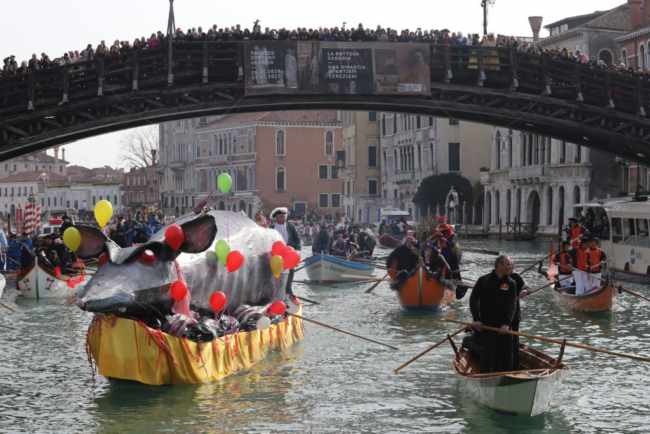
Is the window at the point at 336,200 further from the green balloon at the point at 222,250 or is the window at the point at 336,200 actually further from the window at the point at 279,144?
the green balloon at the point at 222,250

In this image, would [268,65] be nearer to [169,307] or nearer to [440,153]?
[169,307]

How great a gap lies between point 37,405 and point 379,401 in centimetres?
405

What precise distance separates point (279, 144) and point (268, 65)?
68596 mm

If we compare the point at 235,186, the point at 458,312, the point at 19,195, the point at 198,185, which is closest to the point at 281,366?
the point at 458,312

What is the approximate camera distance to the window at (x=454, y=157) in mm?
76125

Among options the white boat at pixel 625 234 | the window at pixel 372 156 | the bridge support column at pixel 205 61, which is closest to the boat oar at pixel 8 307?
the bridge support column at pixel 205 61

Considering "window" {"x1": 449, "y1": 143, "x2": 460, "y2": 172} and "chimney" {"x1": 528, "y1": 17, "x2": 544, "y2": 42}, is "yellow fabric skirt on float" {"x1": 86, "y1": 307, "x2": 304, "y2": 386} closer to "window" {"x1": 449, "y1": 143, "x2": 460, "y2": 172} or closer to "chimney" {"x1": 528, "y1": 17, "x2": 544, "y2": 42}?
"chimney" {"x1": 528, "y1": 17, "x2": 544, "y2": 42}

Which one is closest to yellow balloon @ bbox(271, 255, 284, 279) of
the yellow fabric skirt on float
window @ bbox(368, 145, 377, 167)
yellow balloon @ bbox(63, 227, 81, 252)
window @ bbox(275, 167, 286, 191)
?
the yellow fabric skirt on float

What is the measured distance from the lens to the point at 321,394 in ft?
49.2

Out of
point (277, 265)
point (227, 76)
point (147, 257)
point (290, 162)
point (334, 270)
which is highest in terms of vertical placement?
point (227, 76)

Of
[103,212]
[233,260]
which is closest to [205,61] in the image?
[233,260]

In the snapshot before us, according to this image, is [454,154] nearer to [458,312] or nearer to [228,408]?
[458,312]

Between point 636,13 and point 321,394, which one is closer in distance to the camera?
point 321,394

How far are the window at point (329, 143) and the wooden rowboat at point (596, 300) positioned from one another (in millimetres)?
77352
